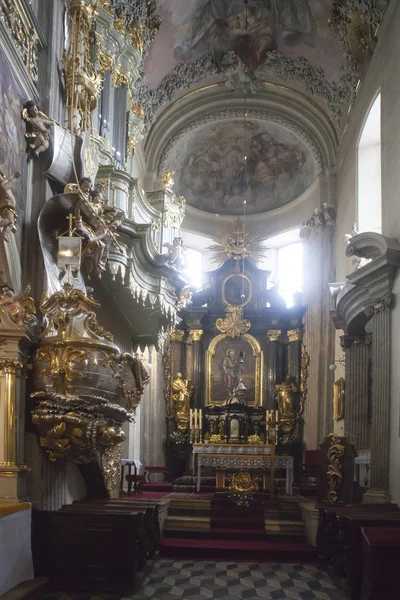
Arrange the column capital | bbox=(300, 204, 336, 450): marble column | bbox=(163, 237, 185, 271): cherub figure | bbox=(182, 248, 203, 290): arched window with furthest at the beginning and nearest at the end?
bbox=(182, 248, 203, 290): arched window → bbox=(300, 204, 336, 450): marble column → the column capital → bbox=(163, 237, 185, 271): cherub figure

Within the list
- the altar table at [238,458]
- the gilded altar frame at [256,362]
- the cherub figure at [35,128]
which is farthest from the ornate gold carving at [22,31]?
the gilded altar frame at [256,362]

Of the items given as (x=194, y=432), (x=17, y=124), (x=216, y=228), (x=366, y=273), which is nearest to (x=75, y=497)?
(x=17, y=124)

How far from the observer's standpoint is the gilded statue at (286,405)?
53.9 ft

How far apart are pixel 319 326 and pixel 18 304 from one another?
10471 millimetres

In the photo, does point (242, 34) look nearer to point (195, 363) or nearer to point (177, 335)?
point (177, 335)

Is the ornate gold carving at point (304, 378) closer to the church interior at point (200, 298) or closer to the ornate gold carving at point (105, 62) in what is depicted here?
the church interior at point (200, 298)

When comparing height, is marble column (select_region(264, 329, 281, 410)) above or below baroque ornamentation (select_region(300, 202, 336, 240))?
below

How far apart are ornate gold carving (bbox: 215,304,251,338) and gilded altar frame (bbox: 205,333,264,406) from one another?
0.67 ft

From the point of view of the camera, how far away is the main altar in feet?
53.9

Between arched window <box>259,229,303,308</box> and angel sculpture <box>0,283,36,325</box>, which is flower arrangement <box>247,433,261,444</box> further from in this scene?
angel sculpture <box>0,283,36,325</box>

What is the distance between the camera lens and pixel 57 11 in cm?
844

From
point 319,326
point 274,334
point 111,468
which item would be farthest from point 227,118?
point 111,468

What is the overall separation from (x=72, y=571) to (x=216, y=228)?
1329cm


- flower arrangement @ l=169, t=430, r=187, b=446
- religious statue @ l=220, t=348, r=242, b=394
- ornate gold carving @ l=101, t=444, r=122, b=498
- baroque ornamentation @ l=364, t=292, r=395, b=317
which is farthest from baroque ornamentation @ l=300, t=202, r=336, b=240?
ornate gold carving @ l=101, t=444, r=122, b=498
